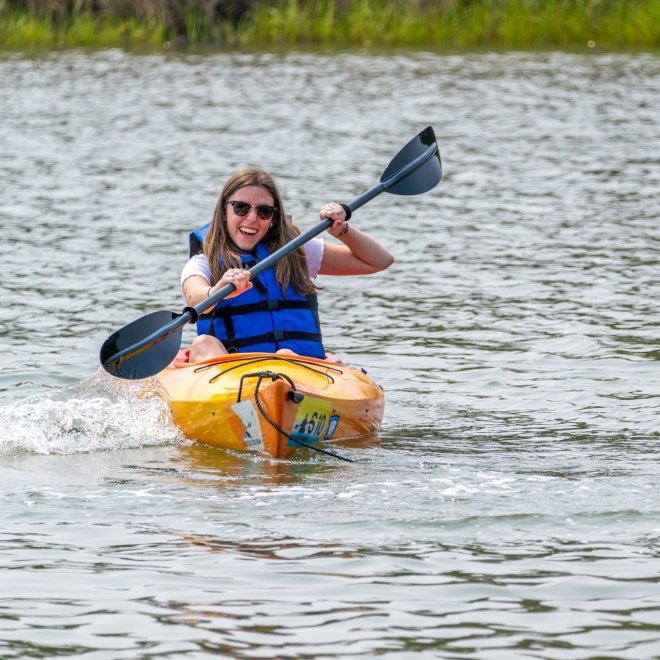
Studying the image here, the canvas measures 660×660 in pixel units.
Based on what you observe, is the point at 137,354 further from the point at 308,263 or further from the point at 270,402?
the point at 308,263

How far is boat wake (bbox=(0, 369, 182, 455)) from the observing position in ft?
22.0

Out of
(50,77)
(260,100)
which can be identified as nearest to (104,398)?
(260,100)

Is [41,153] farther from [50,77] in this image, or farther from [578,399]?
[578,399]

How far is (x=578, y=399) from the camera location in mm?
7598

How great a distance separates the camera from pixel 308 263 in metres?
7.13

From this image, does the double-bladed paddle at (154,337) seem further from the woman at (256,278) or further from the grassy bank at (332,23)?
the grassy bank at (332,23)

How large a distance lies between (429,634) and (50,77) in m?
18.8

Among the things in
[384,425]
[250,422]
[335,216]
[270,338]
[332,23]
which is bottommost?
[384,425]

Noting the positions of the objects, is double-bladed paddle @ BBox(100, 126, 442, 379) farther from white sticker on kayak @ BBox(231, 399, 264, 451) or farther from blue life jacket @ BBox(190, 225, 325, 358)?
white sticker on kayak @ BBox(231, 399, 264, 451)

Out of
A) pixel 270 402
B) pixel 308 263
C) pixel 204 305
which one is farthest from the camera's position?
pixel 308 263

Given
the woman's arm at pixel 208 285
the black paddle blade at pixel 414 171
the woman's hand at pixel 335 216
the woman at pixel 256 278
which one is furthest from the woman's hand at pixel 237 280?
the black paddle blade at pixel 414 171

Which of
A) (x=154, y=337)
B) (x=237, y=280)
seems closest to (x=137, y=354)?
(x=154, y=337)

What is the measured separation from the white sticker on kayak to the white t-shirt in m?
0.76

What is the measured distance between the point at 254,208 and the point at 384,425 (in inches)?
45.5
